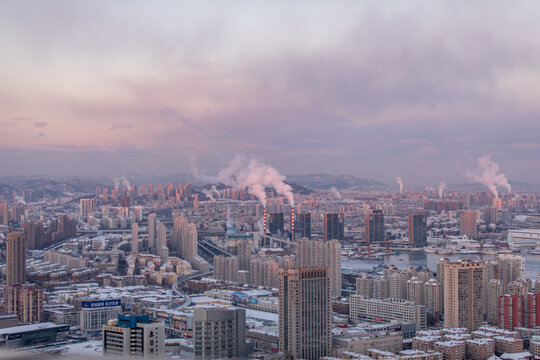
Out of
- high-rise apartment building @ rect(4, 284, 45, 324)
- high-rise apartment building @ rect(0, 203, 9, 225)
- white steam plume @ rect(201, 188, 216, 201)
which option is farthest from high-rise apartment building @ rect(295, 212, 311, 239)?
high-rise apartment building @ rect(4, 284, 45, 324)

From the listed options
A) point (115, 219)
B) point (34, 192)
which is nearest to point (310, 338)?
point (34, 192)

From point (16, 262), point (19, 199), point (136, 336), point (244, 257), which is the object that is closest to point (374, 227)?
point (244, 257)

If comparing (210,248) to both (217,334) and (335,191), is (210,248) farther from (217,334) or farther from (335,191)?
(217,334)

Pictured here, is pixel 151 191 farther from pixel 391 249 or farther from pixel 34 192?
pixel 391 249

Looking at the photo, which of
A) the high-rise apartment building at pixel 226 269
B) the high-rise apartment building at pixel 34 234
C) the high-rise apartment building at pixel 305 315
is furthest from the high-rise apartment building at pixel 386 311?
the high-rise apartment building at pixel 34 234

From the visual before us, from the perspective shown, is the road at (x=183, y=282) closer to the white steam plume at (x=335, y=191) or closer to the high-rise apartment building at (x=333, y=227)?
the high-rise apartment building at (x=333, y=227)

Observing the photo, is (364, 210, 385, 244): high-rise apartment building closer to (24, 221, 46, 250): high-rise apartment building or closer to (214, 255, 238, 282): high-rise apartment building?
(214, 255, 238, 282): high-rise apartment building
